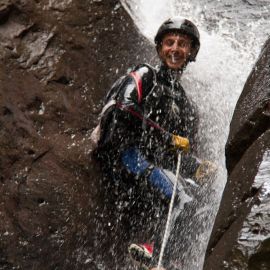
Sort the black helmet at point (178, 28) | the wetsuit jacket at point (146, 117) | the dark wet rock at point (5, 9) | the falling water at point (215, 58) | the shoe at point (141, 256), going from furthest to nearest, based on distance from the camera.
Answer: the falling water at point (215, 58)
the black helmet at point (178, 28)
the dark wet rock at point (5, 9)
the wetsuit jacket at point (146, 117)
the shoe at point (141, 256)

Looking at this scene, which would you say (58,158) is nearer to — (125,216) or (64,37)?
(125,216)

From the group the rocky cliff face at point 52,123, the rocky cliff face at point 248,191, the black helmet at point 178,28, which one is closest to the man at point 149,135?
the black helmet at point 178,28

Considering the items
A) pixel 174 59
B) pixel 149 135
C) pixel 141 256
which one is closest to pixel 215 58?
pixel 174 59

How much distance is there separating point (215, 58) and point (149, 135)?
12.1 ft

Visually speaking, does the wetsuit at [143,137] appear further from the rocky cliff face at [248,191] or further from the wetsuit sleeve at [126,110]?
the rocky cliff face at [248,191]

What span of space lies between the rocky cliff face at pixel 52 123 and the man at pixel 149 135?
0.36 meters

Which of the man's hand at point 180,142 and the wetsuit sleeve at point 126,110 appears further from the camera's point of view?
the man's hand at point 180,142

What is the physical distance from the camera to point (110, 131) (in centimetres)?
548

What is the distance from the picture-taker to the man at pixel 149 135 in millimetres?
5508

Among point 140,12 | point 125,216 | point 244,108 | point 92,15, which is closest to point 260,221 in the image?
point 244,108

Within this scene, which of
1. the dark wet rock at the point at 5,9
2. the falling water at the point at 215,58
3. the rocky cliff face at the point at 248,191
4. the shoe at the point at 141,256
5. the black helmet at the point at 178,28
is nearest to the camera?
the rocky cliff face at the point at 248,191

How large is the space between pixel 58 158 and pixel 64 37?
1584 mm

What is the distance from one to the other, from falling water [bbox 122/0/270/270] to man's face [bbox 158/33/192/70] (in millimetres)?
1223

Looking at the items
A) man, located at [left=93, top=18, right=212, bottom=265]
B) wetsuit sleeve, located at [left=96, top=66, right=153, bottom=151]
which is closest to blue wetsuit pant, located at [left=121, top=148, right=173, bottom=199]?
man, located at [left=93, top=18, right=212, bottom=265]
